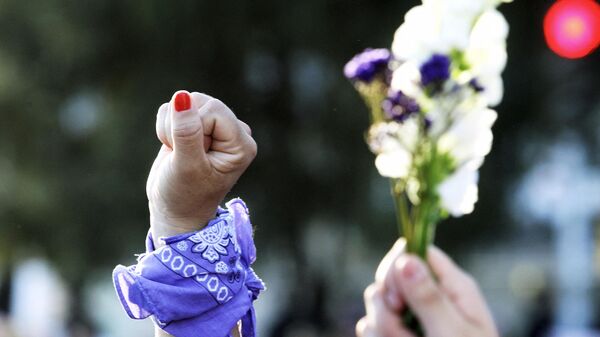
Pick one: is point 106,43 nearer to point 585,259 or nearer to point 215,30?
point 215,30

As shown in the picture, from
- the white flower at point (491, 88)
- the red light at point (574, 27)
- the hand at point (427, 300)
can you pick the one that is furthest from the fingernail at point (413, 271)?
the red light at point (574, 27)

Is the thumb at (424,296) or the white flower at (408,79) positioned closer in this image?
the thumb at (424,296)

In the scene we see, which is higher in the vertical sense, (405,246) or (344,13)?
(405,246)

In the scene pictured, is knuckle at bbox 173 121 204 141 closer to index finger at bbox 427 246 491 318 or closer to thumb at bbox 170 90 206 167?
thumb at bbox 170 90 206 167

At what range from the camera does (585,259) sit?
15.3 m

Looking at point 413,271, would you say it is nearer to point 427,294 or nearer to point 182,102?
point 427,294

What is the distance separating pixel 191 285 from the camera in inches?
89.4

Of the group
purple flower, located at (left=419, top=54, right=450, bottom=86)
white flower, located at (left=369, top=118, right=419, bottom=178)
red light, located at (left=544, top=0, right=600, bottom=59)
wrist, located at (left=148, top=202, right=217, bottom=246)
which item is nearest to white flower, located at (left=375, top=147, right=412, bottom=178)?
white flower, located at (left=369, top=118, right=419, bottom=178)

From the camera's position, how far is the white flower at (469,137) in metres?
1.80

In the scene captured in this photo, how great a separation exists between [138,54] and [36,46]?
0.81 metres

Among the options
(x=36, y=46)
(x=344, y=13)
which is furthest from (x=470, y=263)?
(x=36, y=46)

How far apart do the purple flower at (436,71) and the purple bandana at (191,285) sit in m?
0.63

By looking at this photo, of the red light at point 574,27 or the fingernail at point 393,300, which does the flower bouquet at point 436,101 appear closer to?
the fingernail at point 393,300

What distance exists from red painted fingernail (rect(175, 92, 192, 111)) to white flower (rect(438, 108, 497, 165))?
1.65 ft
